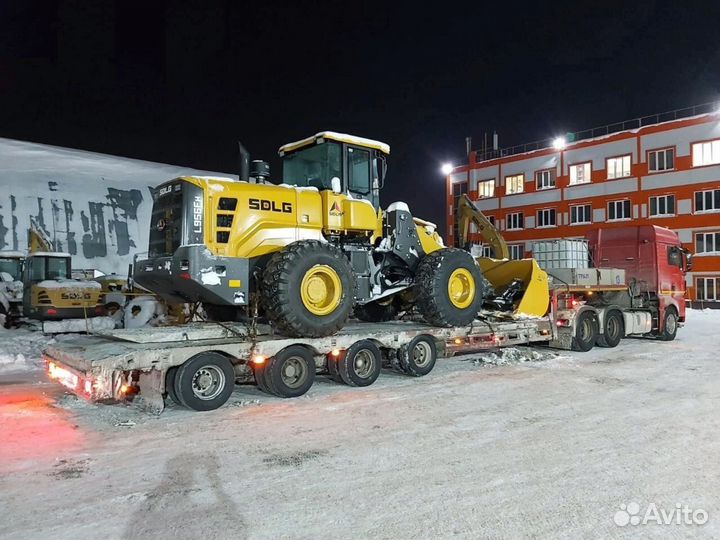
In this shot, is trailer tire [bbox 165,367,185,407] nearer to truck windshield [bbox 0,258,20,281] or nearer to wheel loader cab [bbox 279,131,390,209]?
wheel loader cab [bbox 279,131,390,209]

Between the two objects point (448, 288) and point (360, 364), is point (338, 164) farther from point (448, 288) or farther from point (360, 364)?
point (360, 364)

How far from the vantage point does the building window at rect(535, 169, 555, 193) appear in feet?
125

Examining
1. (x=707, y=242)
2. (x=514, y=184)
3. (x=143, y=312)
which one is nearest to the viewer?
(x=143, y=312)

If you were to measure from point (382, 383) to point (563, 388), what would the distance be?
2.74 meters

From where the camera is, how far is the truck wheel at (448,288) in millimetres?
9461

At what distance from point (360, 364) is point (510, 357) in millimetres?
4111

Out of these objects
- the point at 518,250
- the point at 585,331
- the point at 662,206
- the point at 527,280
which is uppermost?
the point at 662,206

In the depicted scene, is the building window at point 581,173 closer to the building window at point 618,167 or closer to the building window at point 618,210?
the building window at point 618,167

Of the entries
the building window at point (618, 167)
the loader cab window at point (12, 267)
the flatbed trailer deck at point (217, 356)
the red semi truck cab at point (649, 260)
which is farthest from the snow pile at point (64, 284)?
the building window at point (618, 167)

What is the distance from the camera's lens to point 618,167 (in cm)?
3491

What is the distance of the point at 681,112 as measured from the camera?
1259 inches

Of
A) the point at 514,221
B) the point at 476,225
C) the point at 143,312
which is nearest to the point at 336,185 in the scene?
the point at 476,225

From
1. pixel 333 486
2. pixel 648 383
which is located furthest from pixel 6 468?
pixel 648 383

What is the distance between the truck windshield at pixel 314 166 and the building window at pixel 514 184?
1297 inches
